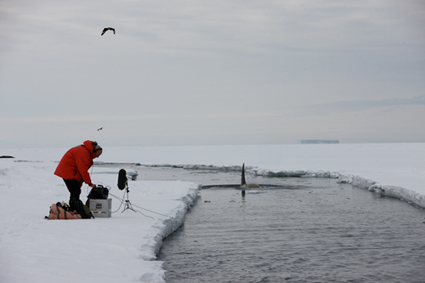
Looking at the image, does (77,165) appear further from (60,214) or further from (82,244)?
(82,244)

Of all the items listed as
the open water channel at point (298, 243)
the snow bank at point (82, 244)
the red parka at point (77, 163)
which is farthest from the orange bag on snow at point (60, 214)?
the open water channel at point (298, 243)

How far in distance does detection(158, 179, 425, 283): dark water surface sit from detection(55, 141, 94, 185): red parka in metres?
2.56

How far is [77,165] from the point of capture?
9.27 metres

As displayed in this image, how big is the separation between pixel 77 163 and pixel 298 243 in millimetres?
5489

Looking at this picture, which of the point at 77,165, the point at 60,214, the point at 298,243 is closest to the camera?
the point at 77,165

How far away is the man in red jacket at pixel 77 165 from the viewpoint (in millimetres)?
9289

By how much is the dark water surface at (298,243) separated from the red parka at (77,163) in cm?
256

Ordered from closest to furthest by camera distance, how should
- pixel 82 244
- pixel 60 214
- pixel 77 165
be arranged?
pixel 82 244 → pixel 77 165 → pixel 60 214

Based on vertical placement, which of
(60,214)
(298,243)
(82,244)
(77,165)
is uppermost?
(77,165)

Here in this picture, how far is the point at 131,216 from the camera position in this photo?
11078 millimetres

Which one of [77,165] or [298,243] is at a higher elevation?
[77,165]

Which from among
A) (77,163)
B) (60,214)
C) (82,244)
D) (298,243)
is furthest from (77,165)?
(298,243)

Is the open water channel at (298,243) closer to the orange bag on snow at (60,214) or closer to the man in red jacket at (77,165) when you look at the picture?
the orange bag on snow at (60,214)

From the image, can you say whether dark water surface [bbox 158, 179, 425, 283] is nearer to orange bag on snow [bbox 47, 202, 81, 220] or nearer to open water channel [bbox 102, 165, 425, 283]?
open water channel [bbox 102, 165, 425, 283]
